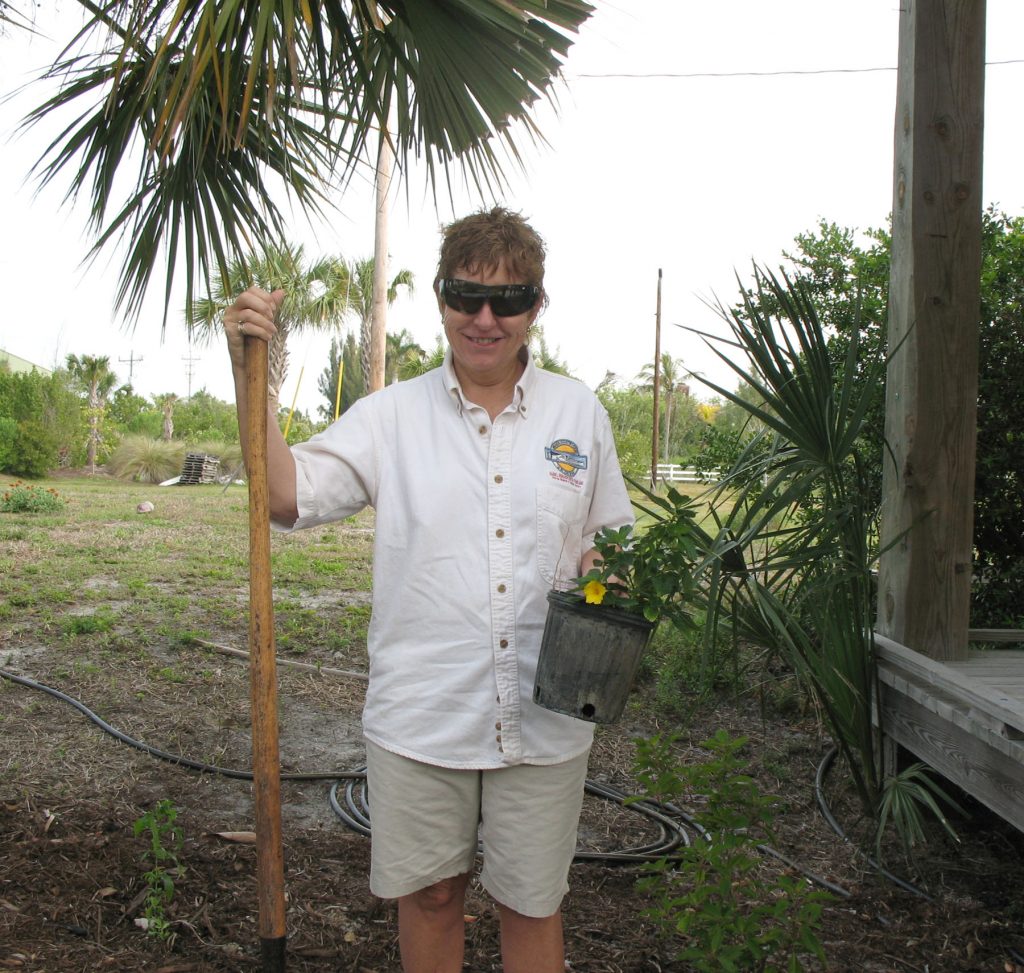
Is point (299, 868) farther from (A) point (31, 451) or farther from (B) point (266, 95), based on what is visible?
(A) point (31, 451)

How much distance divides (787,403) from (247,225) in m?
2.26

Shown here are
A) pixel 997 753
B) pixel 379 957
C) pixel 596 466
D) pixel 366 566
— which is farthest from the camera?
pixel 366 566

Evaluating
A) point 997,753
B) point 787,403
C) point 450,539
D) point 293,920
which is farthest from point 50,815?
point 997,753

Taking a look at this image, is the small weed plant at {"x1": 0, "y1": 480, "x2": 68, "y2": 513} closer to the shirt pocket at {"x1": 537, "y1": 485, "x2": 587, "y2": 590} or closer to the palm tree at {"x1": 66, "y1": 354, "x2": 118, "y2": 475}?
the shirt pocket at {"x1": 537, "y1": 485, "x2": 587, "y2": 590}

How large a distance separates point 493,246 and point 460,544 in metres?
0.60

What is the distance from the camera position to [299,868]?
3076mm

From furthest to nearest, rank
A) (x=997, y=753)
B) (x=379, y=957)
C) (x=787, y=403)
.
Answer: (x=787, y=403), (x=997, y=753), (x=379, y=957)

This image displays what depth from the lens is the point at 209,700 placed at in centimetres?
478

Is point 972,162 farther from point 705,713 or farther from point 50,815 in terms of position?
point 50,815

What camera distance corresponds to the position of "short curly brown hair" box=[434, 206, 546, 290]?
6.54 feet

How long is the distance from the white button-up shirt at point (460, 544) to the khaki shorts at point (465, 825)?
0.05 meters

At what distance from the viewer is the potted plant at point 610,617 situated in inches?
75.1

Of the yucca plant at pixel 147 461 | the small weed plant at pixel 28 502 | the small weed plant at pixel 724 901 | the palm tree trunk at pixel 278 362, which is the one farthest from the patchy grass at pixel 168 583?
the yucca plant at pixel 147 461

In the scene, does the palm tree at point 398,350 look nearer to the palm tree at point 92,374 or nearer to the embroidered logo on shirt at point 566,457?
the palm tree at point 92,374
